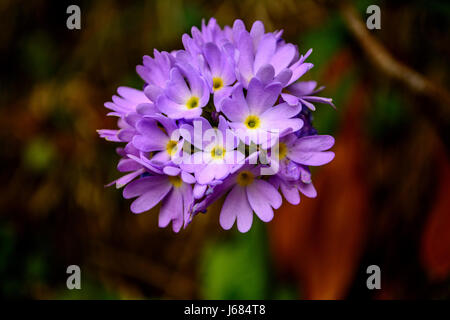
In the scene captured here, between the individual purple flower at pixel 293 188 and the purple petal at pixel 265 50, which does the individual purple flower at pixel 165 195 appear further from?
the purple petal at pixel 265 50

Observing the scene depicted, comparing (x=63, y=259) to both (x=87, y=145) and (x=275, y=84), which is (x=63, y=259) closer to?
(x=87, y=145)

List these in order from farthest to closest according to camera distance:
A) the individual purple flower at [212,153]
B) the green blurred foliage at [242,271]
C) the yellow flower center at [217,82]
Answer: the green blurred foliage at [242,271] → the yellow flower center at [217,82] → the individual purple flower at [212,153]

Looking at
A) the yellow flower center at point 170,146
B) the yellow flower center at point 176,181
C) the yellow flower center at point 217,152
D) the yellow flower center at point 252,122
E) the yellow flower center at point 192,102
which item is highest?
the yellow flower center at point 192,102

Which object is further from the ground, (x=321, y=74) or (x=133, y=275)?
(x=321, y=74)

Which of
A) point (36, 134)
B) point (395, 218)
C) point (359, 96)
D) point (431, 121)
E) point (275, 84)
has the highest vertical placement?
point (36, 134)

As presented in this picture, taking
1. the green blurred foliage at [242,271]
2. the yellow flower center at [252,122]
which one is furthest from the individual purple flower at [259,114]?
the green blurred foliage at [242,271]

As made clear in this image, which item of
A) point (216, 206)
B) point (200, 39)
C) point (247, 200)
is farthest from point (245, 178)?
point (216, 206)

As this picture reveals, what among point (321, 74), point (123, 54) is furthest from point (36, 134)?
point (321, 74)
